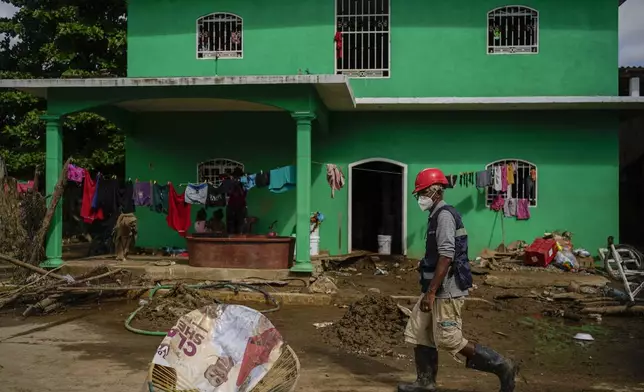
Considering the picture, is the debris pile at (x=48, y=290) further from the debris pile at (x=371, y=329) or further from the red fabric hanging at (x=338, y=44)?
the red fabric hanging at (x=338, y=44)

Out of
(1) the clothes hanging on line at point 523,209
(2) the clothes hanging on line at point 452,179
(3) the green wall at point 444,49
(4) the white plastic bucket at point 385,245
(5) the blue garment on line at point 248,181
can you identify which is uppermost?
(3) the green wall at point 444,49

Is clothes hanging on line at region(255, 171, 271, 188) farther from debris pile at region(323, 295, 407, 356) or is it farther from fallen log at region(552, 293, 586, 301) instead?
fallen log at region(552, 293, 586, 301)

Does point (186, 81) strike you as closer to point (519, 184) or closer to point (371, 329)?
point (371, 329)

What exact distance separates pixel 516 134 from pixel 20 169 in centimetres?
1542

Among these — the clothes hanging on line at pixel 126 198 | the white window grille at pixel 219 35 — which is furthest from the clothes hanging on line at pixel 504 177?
the clothes hanging on line at pixel 126 198

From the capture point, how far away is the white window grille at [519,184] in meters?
13.0

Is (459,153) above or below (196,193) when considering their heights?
above

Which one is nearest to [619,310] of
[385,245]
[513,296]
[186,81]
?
[513,296]

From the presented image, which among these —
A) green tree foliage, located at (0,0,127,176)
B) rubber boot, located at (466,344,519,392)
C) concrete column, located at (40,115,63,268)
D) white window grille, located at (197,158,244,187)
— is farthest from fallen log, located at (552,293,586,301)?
green tree foliage, located at (0,0,127,176)

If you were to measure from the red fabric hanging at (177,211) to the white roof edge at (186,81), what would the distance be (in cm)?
235

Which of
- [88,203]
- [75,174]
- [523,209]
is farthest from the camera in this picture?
[523,209]

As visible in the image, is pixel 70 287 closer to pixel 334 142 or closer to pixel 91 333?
pixel 91 333

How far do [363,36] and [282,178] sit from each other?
4.46 meters

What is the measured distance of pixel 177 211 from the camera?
1199 centimetres
